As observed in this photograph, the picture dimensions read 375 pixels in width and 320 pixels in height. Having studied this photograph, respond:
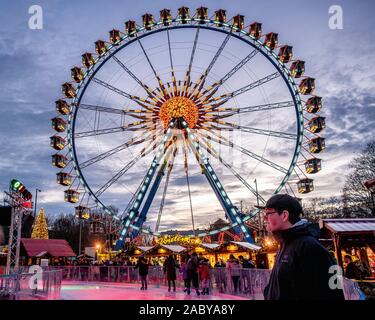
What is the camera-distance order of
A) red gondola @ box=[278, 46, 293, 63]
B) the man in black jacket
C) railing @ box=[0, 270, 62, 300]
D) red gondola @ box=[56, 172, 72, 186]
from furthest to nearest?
red gondola @ box=[56, 172, 72, 186]
red gondola @ box=[278, 46, 293, 63]
railing @ box=[0, 270, 62, 300]
the man in black jacket

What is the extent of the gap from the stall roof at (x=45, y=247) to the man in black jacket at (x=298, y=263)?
34170mm

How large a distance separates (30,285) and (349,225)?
1061cm

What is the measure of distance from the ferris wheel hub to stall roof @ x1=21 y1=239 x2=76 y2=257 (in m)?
19.4

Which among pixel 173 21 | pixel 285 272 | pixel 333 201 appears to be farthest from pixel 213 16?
pixel 333 201

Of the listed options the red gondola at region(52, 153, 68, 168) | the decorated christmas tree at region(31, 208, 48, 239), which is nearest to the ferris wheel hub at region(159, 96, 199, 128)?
the red gondola at region(52, 153, 68, 168)

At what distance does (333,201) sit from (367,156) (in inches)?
716

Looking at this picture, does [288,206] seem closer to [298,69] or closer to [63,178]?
[298,69]

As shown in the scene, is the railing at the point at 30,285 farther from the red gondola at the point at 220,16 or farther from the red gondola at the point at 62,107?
the red gondola at the point at 220,16

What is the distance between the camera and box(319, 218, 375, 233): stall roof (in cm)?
1150

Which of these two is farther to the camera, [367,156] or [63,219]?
[63,219]

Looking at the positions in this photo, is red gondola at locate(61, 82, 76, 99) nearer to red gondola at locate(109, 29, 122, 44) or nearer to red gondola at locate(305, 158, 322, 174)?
red gondola at locate(109, 29, 122, 44)

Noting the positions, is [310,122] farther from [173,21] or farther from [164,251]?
[164,251]
